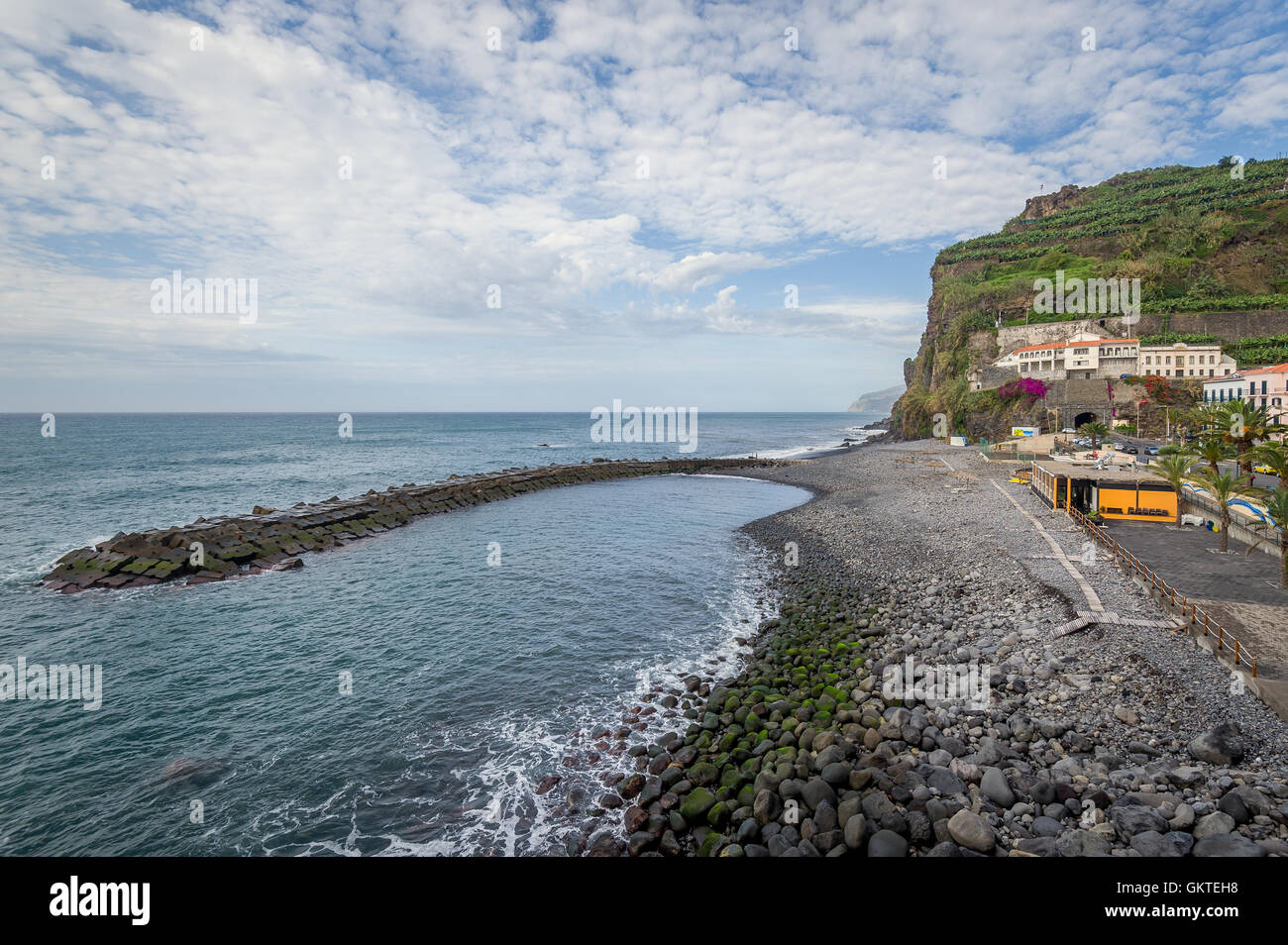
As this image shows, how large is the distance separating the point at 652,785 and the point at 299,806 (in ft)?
21.9

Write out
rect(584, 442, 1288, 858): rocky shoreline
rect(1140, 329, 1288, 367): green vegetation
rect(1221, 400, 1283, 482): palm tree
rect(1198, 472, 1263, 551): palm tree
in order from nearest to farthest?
rect(584, 442, 1288, 858): rocky shoreline → rect(1198, 472, 1263, 551): palm tree → rect(1221, 400, 1283, 482): palm tree → rect(1140, 329, 1288, 367): green vegetation

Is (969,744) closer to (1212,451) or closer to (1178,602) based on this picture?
(1178,602)

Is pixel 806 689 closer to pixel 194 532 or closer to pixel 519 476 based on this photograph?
pixel 194 532

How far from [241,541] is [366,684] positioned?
1796 centimetres

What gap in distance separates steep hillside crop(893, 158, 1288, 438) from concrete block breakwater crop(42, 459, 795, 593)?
6342 centimetres

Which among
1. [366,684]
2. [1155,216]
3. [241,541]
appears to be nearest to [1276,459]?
[366,684]

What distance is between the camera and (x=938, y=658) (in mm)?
14500

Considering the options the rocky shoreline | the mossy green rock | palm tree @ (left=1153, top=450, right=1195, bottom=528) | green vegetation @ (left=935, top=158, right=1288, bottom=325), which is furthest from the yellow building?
green vegetation @ (left=935, top=158, right=1288, bottom=325)

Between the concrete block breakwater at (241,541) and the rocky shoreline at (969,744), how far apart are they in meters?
23.1

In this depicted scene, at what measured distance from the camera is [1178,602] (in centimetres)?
1454

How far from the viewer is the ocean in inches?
410

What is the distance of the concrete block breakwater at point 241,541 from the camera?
24.4m

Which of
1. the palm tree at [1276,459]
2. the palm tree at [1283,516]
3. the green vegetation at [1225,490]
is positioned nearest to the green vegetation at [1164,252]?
the green vegetation at [1225,490]

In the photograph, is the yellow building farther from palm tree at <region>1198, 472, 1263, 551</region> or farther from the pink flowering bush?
the pink flowering bush
